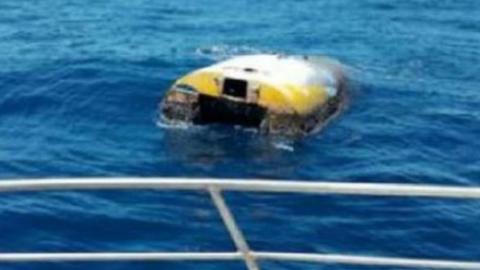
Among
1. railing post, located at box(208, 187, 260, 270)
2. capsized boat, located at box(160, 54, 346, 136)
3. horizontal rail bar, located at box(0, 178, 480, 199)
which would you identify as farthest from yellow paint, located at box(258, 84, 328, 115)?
horizontal rail bar, located at box(0, 178, 480, 199)

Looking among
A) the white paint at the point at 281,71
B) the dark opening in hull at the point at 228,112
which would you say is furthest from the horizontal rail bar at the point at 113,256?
the dark opening in hull at the point at 228,112

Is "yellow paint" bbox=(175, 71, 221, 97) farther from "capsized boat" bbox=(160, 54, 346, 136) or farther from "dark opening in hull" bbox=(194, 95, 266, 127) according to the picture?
"dark opening in hull" bbox=(194, 95, 266, 127)

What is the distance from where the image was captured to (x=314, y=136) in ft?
102

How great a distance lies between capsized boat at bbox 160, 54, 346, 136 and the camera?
103 feet

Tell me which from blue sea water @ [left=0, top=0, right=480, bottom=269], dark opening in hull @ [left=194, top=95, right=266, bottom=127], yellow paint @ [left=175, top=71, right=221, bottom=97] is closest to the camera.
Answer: blue sea water @ [left=0, top=0, right=480, bottom=269]

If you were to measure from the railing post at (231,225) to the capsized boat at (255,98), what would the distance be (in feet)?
83.7

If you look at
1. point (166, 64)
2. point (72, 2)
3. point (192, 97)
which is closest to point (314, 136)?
point (192, 97)

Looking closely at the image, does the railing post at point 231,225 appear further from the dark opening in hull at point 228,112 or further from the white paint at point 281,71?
the dark opening in hull at point 228,112

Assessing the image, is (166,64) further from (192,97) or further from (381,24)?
(381,24)

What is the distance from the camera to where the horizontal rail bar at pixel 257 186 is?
5.11 m

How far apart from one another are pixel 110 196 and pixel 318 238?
601 cm

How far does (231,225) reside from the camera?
538cm

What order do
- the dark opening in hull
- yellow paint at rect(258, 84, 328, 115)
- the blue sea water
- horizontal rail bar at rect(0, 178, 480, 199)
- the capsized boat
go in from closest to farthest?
horizontal rail bar at rect(0, 178, 480, 199) → the blue sea water → yellow paint at rect(258, 84, 328, 115) → the capsized boat → the dark opening in hull

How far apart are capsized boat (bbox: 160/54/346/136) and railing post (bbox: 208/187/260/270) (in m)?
25.5
